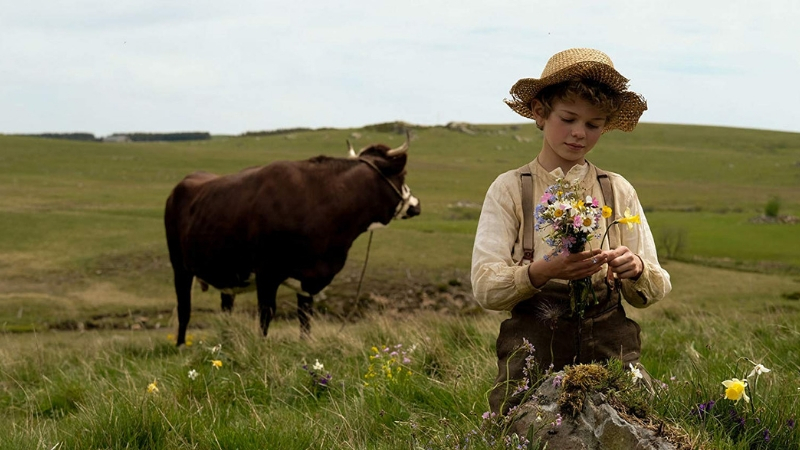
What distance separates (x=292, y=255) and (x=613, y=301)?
5.96m

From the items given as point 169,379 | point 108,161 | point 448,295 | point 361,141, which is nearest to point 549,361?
point 169,379

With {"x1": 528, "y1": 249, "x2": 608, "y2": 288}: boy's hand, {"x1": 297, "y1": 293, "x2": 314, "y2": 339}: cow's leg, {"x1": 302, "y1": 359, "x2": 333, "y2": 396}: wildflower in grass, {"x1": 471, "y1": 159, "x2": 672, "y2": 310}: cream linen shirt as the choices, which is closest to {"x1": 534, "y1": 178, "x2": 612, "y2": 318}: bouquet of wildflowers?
{"x1": 528, "y1": 249, "x2": 608, "y2": 288}: boy's hand

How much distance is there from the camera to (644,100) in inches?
154

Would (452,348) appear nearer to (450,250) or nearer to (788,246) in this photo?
(450,250)

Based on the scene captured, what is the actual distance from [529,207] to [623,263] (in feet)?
1.56

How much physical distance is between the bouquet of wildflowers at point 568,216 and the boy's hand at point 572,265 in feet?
0.09

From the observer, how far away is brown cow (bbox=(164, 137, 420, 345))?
941 cm

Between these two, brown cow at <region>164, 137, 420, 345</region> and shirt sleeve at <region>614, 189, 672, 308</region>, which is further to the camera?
brown cow at <region>164, 137, 420, 345</region>

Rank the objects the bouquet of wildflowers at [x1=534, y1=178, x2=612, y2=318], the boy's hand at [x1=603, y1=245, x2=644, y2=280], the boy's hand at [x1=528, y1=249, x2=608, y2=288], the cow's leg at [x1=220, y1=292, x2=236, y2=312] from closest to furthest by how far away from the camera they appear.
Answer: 1. the bouquet of wildflowers at [x1=534, y1=178, x2=612, y2=318]
2. the boy's hand at [x1=528, y1=249, x2=608, y2=288]
3. the boy's hand at [x1=603, y1=245, x2=644, y2=280]
4. the cow's leg at [x1=220, y1=292, x2=236, y2=312]

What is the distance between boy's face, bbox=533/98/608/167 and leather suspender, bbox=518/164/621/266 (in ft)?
0.41

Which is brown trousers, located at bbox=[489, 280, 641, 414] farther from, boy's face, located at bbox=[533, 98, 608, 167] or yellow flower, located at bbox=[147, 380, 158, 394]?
yellow flower, located at bbox=[147, 380, 158, 394]

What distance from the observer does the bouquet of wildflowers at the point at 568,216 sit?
10.2 ft

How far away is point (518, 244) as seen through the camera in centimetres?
374

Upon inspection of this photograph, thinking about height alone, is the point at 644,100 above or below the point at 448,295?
above
